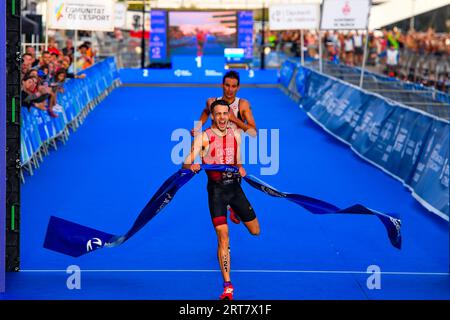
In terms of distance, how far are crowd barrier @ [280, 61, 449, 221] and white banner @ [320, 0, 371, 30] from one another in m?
1.61

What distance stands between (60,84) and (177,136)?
308 cm

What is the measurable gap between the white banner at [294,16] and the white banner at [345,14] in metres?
10.2

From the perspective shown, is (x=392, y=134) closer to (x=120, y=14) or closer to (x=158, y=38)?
(x=120, y=14)

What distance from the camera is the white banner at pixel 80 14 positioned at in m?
29.1

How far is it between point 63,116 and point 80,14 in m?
6.59

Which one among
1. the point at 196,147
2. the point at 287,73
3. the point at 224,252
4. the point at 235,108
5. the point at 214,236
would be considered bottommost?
the point at 214,236

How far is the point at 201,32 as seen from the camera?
53.0 m

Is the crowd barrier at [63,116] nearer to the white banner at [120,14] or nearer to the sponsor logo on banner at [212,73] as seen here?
the sponsor logo on banner at [212,73]

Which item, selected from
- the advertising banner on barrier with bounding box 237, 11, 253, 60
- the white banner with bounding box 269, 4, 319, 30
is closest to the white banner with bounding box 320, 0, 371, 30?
the white banner with bounding box 269, 4, 319, 30

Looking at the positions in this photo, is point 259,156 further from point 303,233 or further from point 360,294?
point 360,294

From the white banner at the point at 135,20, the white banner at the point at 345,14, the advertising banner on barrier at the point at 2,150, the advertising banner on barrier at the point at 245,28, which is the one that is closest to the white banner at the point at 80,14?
the white banner at the point at 345,14

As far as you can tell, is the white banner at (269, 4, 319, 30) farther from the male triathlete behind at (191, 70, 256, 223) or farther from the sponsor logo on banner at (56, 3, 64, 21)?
the male triathlete behind at (191, 70, 256, 223)

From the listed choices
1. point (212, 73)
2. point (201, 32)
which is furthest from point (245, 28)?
point (212, 73)

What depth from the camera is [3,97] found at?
32.3 feet
